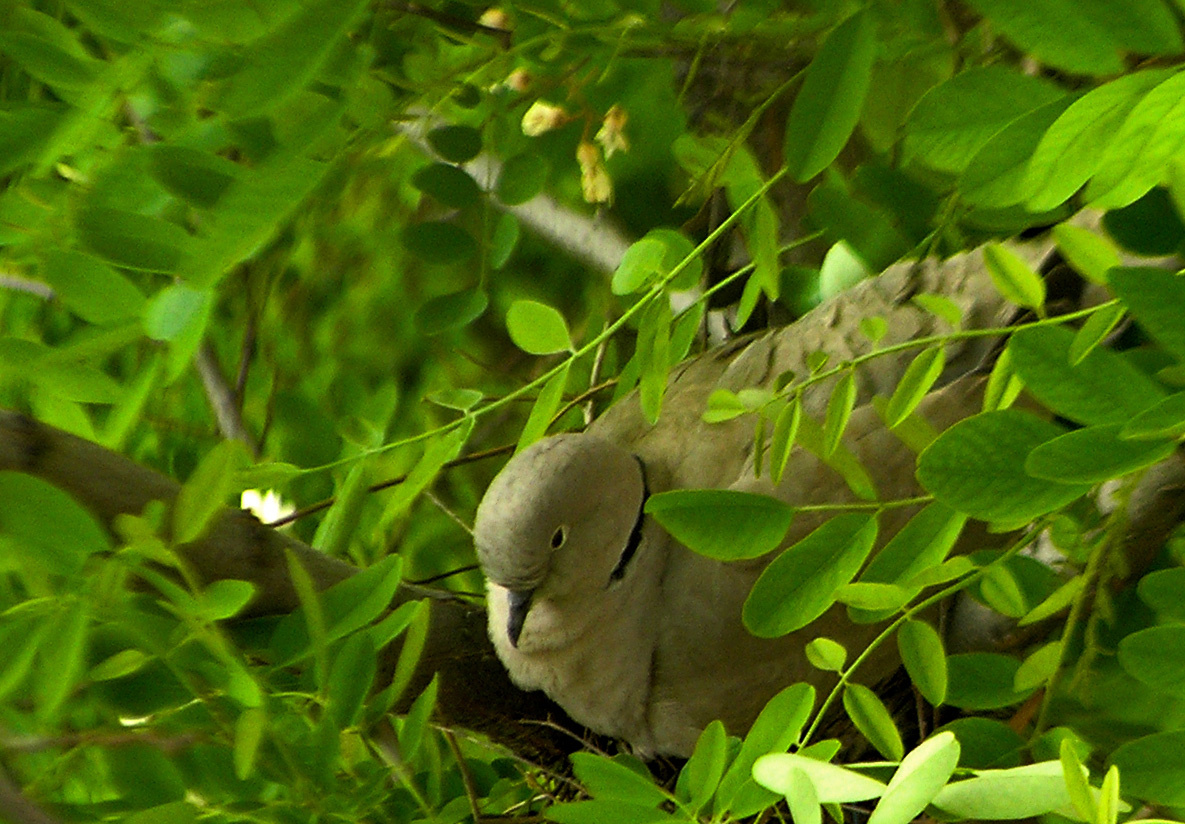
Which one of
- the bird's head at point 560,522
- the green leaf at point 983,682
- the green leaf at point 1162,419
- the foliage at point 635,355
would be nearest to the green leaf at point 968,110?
the foliage at point 635,355

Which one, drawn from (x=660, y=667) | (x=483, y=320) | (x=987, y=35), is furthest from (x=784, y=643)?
(x=483, y=320)

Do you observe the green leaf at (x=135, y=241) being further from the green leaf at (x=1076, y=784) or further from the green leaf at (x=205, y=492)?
the green leaf at (x=1076, y=784)

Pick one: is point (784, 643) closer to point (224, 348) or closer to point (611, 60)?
point (611, 60)

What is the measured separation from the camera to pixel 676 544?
901 millimetres

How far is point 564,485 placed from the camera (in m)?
0.83

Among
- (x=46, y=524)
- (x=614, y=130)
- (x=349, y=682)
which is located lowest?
(x=349, y=682)

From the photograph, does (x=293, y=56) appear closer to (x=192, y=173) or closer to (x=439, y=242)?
(x=192, y=173)

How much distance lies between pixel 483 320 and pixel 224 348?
312 millimetres

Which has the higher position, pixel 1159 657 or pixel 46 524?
pixel 46 524

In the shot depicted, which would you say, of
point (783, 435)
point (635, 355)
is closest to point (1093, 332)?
point (783, 435)

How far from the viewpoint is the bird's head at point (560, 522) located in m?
0.82

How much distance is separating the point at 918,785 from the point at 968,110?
8.2 inches

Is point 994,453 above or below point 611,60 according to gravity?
below

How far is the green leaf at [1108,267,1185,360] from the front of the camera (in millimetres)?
363
